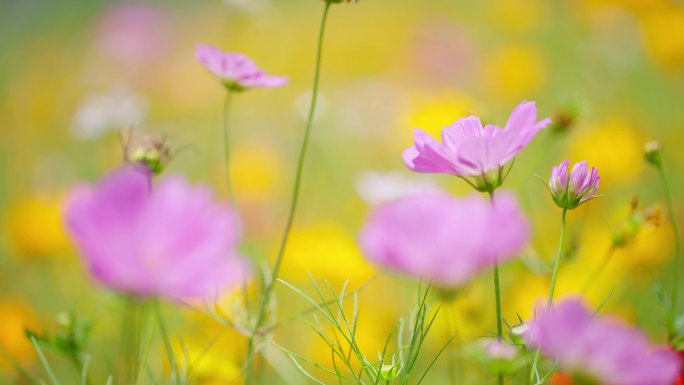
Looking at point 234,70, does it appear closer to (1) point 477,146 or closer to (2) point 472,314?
(1) point 477,146

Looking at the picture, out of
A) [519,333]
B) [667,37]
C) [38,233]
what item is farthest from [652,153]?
[667,37]

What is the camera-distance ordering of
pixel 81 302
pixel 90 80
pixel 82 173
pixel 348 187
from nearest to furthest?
pixel 81 302 → pixel 348 187 → pixel 82 173 → pixel 90 80

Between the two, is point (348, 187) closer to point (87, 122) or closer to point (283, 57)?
point (87, 122)

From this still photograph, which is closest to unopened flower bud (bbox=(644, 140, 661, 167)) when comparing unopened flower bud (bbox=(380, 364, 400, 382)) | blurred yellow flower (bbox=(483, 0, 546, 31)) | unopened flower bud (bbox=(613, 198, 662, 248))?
unopened flower bud (bbox=(613, 198, 662, 248))

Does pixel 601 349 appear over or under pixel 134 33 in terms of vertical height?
under

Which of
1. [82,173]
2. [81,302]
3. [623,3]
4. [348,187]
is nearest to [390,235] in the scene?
[81,302]

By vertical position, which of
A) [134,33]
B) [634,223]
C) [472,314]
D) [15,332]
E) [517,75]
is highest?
[134,33]
